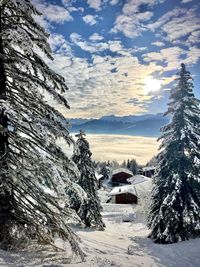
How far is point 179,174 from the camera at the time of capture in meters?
23.8

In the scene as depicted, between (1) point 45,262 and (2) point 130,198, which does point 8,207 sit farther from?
(2) point 130,198

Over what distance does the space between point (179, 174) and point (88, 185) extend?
12.0 metres

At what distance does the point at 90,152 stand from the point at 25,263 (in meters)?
25.5

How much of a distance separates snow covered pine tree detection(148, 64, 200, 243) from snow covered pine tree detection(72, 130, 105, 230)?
8209 millimetres

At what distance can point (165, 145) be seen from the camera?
25.1 metres

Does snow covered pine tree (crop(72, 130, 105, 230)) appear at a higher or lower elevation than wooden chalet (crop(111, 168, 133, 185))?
lower

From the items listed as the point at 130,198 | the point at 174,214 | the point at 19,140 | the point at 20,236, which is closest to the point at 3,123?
the point at 19,140

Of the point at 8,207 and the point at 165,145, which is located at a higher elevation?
the point at 165,145

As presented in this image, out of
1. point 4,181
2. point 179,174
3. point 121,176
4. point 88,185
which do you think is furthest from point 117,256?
point 121,176

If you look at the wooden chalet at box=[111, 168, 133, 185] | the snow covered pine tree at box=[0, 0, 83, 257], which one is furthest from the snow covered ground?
the wooden chalet at box=[111, 168, 133, 185]

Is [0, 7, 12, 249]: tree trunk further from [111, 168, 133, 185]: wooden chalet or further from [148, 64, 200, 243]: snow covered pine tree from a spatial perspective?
[111, 168, 133, 185]: wooden chalet

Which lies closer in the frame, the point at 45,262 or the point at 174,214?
the point at 45,262

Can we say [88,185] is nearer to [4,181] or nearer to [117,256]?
[117,256]

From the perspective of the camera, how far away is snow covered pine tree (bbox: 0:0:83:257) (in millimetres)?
10227
